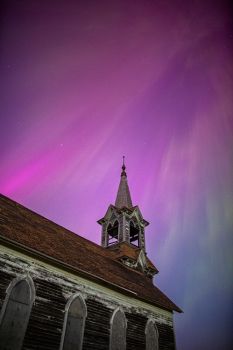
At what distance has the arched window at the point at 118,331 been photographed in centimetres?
1361

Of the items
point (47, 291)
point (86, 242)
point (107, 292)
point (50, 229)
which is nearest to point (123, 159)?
point (86, 242)

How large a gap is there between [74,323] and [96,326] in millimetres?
1452

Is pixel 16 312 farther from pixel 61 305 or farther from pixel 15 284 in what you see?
pixel 61 305

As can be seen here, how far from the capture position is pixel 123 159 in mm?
41812

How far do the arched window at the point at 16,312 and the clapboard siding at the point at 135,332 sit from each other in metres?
6.46

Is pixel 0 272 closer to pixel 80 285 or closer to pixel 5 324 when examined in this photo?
pixel 5 324

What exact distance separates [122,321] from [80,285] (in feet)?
11.5

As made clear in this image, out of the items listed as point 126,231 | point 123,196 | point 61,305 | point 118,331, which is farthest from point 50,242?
point 123,196

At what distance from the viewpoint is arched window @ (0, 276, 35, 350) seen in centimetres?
980

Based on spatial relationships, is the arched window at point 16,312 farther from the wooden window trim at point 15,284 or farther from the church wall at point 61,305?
the church wall at point 61,305

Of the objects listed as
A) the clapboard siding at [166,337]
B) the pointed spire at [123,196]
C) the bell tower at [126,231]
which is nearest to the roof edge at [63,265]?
the clapboard siding at [166,337]

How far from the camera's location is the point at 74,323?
40.1ft

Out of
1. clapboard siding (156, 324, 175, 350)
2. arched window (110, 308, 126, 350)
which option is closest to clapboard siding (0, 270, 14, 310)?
arched window (110, 308, 126, 350)

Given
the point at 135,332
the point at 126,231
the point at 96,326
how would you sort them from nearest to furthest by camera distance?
the point at 96,326, the point at 135,332, the point at 126,231
